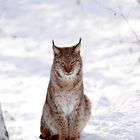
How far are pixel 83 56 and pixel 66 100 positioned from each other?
2992 mm

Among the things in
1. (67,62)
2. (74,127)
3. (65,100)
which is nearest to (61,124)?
(74,127)

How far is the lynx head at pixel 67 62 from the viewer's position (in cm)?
625

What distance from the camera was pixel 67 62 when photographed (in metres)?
6.24

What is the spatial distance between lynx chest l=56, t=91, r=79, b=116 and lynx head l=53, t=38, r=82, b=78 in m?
0.21

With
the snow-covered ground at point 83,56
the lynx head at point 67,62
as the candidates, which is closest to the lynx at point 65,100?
the lynx head at point 67,62

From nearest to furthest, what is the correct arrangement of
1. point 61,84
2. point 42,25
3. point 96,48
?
point 61,84
point 96,48
point 42,25

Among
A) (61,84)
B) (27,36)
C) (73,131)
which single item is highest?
(61,84)

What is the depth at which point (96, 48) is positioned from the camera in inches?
377

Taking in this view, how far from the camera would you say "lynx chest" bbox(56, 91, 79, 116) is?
21.2ft

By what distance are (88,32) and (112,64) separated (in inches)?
42.7

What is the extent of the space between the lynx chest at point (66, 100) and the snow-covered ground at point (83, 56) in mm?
404

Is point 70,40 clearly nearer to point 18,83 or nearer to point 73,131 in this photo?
point 18,83

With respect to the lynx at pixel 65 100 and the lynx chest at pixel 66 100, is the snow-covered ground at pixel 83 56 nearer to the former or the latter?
the lynx at pixel 65 100

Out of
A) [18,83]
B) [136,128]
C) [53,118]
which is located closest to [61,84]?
[53,118]
